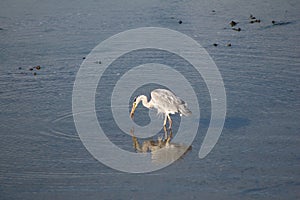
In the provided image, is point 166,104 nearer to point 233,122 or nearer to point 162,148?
point 162,148

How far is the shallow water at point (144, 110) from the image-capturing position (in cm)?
928

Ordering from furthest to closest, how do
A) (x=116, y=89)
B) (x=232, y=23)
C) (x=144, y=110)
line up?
(x=232, y=23) → (x=116, y=89) → (x=144, y=110)

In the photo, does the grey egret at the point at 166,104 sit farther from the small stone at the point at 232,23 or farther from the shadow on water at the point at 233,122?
the small stone at the point at 232,23

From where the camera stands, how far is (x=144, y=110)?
12.6m

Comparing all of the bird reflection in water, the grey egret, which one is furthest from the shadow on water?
the bird reflection in water

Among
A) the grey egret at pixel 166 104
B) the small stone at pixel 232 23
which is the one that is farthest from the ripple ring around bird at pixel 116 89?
the small stone at pixel 232 23

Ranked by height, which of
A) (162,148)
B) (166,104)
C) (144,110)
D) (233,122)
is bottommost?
(162,148)

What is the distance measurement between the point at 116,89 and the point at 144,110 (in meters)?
0.90

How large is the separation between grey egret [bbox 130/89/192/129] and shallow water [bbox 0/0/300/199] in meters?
0.38

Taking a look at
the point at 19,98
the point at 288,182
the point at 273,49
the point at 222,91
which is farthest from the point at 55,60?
the point at 288,182

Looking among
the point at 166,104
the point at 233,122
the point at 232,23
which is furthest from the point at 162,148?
the point at 232,23

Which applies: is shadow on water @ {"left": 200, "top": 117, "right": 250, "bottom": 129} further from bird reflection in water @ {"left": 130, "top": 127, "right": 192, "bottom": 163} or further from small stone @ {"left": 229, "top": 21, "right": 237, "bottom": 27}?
small stone @ {"left": 229, "top": 21, "right": 237, "bottom": 27}

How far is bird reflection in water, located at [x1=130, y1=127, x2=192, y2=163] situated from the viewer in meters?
10.4

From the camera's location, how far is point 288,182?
364 inches
